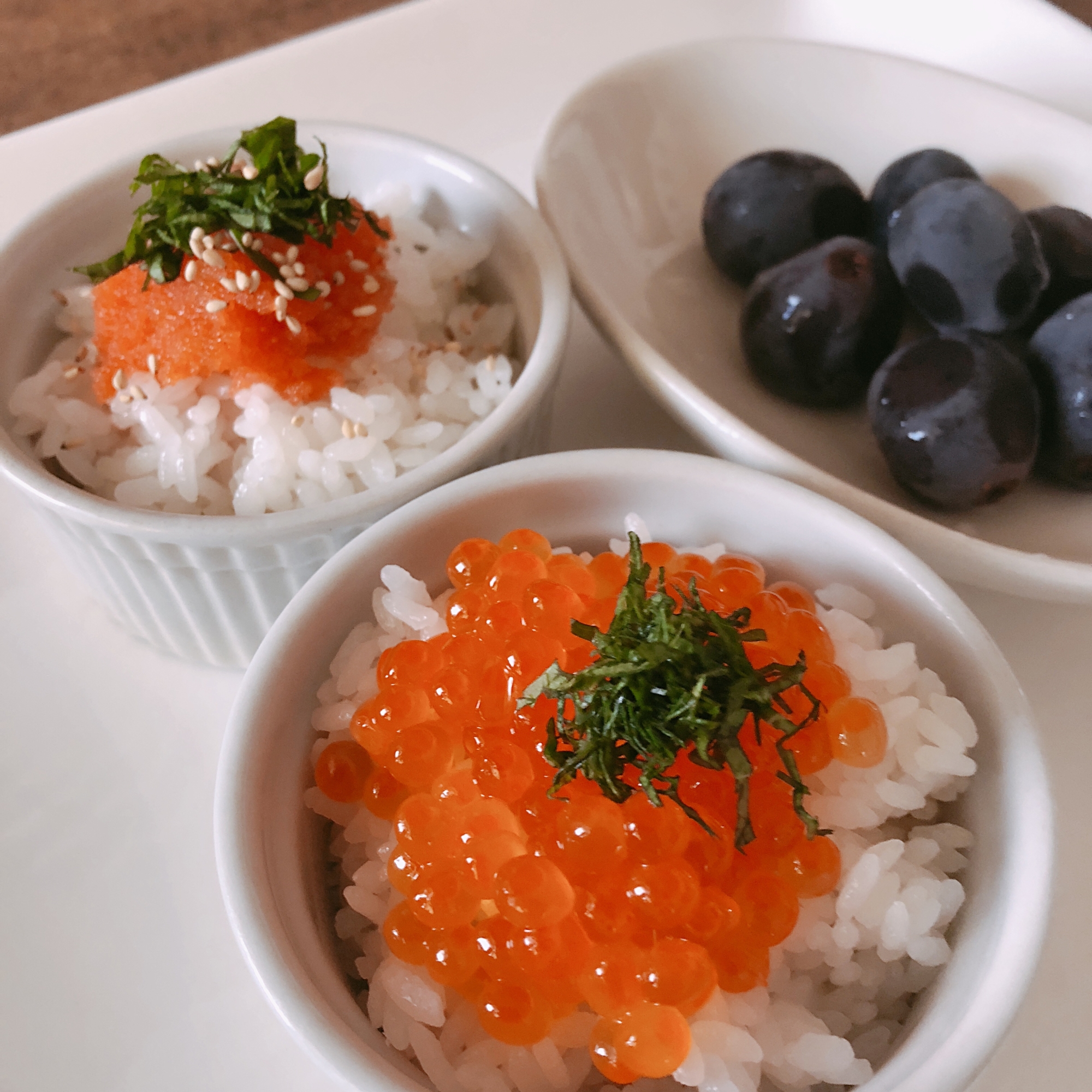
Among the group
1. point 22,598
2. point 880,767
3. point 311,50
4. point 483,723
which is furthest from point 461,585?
point 311,50

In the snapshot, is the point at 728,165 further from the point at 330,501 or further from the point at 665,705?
the point at 665,705

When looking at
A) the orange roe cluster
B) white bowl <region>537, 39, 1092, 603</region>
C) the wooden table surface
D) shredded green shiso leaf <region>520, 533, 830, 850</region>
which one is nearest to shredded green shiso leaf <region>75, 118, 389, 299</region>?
the orange roe cluster

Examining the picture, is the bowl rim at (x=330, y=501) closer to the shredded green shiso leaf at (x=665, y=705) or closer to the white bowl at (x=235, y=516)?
the white bowl at (x=235, y=516)

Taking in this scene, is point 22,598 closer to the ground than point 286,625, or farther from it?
closer to the ground

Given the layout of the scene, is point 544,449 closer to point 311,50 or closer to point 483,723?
point 483,723

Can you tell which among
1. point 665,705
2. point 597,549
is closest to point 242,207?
point 597,549

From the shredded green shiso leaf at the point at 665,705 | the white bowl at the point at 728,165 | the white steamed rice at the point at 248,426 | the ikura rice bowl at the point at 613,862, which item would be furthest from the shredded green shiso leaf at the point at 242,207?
the shredded green shiso leaf at the point at 665,705
